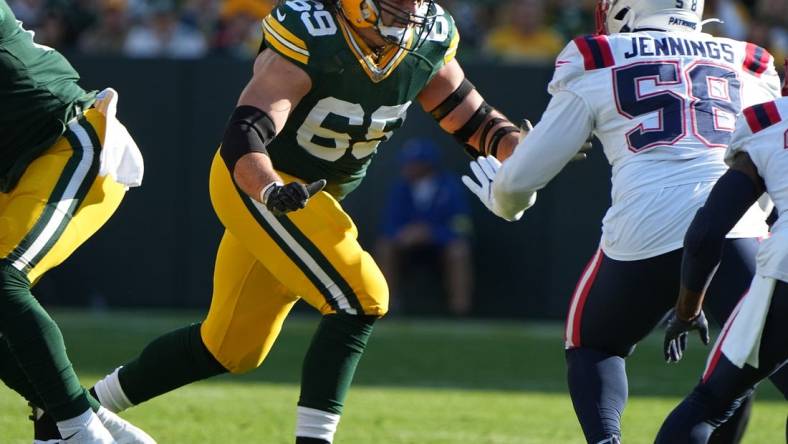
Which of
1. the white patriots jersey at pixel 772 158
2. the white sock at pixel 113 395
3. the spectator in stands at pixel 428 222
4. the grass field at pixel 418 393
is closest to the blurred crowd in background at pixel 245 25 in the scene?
the spectator in stands at pixel 428 222

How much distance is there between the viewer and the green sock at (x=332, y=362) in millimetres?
3947

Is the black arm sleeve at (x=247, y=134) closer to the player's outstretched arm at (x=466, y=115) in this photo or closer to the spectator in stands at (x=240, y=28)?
the player's outstretched arm at (x=466, y=115)

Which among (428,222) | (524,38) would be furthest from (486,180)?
(524,38)

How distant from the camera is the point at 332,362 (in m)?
3.95

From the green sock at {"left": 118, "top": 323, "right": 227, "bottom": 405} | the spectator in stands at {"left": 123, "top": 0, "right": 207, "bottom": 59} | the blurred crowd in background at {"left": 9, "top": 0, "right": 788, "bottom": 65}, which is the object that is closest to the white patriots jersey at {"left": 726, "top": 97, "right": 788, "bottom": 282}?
the green sock at {"left": 118, "top": 323, "right": 227, "bottom": 405}

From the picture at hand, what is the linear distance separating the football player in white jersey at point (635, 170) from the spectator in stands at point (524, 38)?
7020 millimetres

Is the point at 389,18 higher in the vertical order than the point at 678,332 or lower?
higher

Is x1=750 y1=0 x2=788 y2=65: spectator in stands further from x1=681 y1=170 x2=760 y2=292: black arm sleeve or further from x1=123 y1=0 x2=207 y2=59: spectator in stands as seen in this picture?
x1=681 y1=170 x2=760 y2=292: black arm sleeve

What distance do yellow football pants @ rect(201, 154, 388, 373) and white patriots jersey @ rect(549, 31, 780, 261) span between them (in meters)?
0.73

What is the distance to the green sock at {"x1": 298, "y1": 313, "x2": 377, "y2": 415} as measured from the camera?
3.95 metres

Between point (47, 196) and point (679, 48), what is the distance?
6.15ft

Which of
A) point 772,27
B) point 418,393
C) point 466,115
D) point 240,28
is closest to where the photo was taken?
point 466,115

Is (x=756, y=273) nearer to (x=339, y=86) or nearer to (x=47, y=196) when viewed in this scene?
(x=339, y=86)

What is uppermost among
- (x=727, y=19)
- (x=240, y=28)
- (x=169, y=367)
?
(x=169, y=367)
